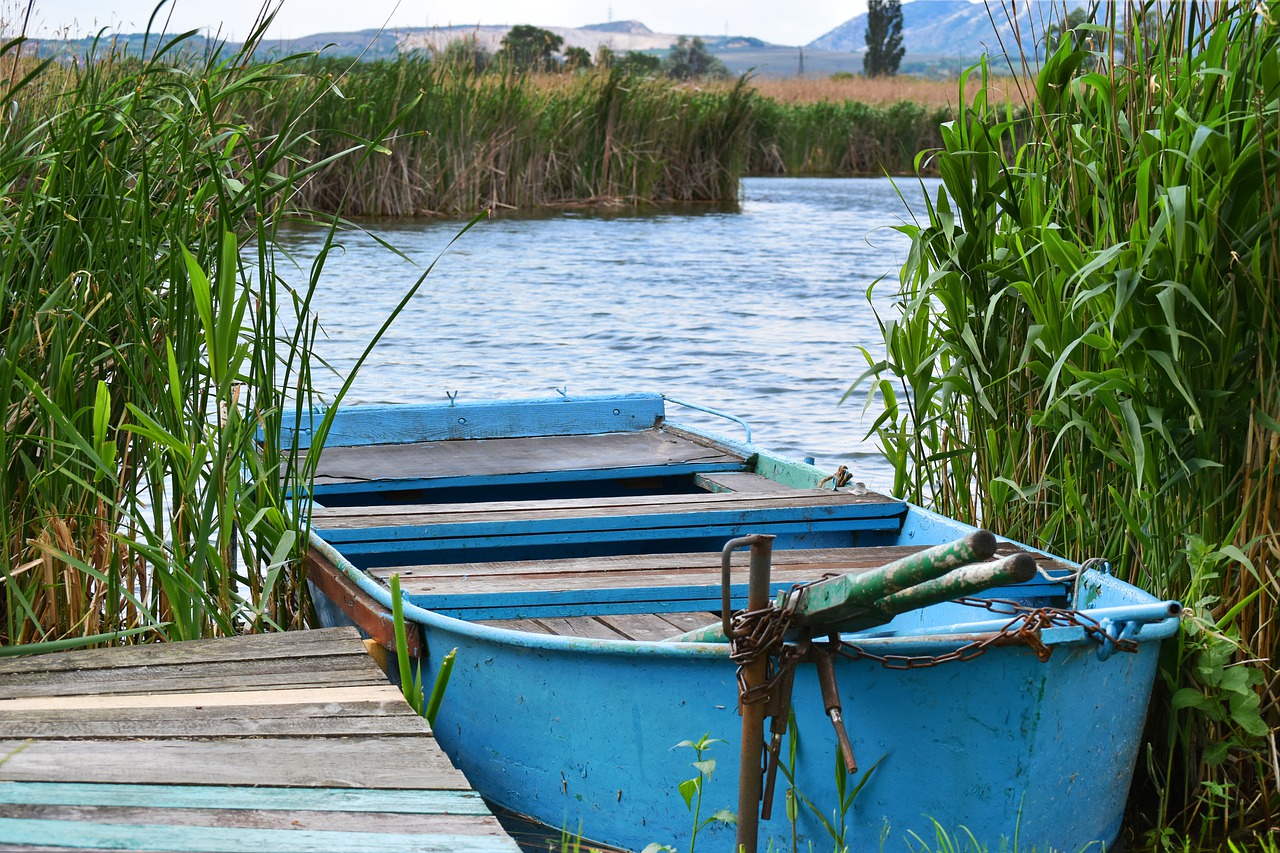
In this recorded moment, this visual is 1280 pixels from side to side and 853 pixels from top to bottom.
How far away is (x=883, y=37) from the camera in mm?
66688

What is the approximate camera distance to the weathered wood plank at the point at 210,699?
94.4 inches

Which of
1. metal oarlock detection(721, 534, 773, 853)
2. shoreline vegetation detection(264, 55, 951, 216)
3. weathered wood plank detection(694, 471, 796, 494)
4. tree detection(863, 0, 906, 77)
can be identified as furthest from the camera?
tree detection(863, 0, 906, 77)

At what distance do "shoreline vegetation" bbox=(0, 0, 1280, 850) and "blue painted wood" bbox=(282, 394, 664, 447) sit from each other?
1.41 meters

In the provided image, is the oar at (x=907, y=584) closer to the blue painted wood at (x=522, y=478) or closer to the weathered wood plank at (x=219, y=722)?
the weathered wood plank at (x=219, y=722)

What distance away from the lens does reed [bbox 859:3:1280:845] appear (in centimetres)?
256

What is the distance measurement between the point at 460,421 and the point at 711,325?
5.48 m

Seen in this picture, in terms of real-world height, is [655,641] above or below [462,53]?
below

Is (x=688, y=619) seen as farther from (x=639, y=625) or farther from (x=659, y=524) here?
(x=659, y=524)

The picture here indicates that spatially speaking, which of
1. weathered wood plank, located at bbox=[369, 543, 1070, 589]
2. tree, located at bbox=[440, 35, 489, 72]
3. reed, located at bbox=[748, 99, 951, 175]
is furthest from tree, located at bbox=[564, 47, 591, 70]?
weathered wood plank, located at bbox=[369, 543, 1070, 589]

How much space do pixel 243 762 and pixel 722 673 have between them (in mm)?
830

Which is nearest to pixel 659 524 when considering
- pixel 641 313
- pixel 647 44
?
pixel 641 313

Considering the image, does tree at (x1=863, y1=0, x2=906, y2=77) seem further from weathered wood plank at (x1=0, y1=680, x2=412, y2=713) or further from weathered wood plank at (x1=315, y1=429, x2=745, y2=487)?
weathered wood plank at (x1=0, y1=680, x2=412, y2=713)

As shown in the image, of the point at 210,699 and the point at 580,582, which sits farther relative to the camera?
the point at 580,582

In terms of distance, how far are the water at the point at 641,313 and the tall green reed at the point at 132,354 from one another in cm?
345
